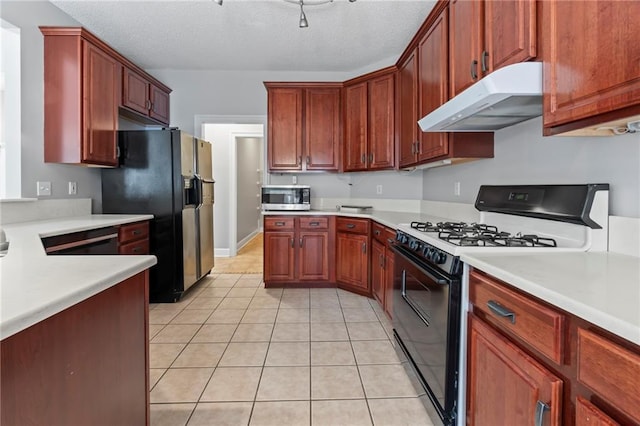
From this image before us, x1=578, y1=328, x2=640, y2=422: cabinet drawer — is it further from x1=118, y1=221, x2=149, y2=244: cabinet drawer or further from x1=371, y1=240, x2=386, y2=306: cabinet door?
x1=118, y1=221, x2=149, y2=244: cabinet drawer

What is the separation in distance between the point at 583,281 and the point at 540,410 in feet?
1.19

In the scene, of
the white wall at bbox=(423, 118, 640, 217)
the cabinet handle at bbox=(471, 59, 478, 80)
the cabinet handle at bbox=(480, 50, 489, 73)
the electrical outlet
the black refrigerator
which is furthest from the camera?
the black refrigerator

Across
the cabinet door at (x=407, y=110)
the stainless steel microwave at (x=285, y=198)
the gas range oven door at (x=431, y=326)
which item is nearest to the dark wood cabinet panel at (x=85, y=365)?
the gas range oven door at (x=431, y=326)

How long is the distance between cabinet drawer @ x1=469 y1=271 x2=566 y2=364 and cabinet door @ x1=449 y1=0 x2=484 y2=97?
3.82ft

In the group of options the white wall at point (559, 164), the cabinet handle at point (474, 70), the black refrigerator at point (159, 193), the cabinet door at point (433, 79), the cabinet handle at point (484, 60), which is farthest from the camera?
the black refrigerator at point (159, 193)

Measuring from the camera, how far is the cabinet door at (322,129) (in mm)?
3865

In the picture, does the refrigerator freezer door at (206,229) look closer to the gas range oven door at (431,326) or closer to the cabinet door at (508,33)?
the gas range oven door at (431,326)

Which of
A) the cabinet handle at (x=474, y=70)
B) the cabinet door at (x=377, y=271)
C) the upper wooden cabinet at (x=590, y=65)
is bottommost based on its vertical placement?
the cabinet door at (x=377, y=271)

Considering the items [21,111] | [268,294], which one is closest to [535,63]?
[268,294]

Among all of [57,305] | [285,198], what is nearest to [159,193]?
[285,198]

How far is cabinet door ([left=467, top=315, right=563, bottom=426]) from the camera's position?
852 millimetres

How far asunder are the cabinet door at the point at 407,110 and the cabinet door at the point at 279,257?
4.85 feet

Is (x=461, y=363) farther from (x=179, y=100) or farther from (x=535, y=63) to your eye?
(x=179, y=100)

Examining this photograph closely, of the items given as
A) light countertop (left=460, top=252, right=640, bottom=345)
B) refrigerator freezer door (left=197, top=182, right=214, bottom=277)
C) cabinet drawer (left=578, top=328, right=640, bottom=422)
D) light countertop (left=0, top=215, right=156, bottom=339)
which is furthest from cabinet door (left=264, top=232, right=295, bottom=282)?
cabinet drawer (left=578, top=328, right=640, bottom=422)
